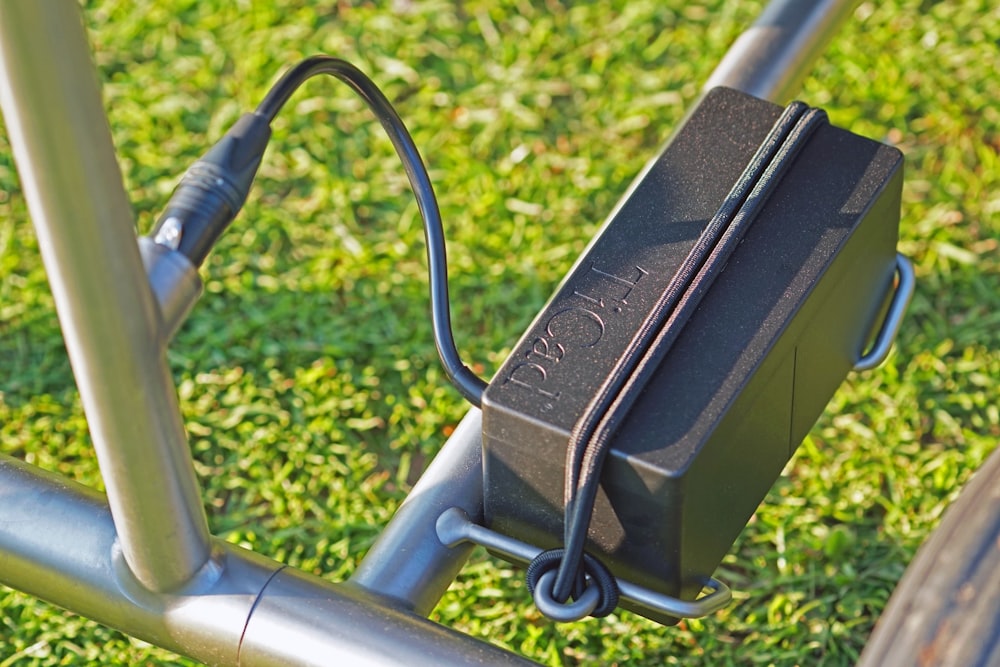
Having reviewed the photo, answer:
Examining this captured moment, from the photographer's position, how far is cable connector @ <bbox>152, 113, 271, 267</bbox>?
86 cm

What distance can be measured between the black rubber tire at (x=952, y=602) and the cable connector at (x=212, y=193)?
50 cm

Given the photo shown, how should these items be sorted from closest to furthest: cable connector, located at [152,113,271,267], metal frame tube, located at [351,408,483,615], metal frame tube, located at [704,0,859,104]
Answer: cable connector, located at [152,113,271,267] → metal frame tube, located at [351,408,483,615] → metal frame tube, located at [704,0,859,104]

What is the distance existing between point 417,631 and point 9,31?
0.51 m

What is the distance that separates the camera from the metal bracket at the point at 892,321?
118 centimetres

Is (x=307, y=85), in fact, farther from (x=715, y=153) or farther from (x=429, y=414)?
(x=715, y=153)

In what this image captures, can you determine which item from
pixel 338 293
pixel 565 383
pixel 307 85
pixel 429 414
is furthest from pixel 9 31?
pixel 307 85

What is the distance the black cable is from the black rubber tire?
371mm

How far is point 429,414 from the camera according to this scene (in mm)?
1579

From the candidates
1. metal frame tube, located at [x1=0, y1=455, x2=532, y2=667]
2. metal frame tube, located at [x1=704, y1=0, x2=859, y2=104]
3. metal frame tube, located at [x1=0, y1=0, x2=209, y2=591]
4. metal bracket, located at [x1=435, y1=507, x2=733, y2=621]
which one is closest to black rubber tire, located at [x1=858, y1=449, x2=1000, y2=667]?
metal bracket, located at [x1=435, y1=507, x2=733, y2=621]

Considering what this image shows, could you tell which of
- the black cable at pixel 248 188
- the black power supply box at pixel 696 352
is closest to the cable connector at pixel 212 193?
the black cable at pixel 248 188

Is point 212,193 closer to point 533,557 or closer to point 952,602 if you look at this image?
point 533,557

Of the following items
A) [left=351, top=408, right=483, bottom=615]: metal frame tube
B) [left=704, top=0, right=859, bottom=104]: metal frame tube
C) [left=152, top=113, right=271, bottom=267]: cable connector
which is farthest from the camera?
[left=704, top=0, right=859, bottom=104]: metal frame tube

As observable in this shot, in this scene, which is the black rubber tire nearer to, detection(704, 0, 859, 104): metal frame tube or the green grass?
the green grass

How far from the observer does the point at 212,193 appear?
0.90m
